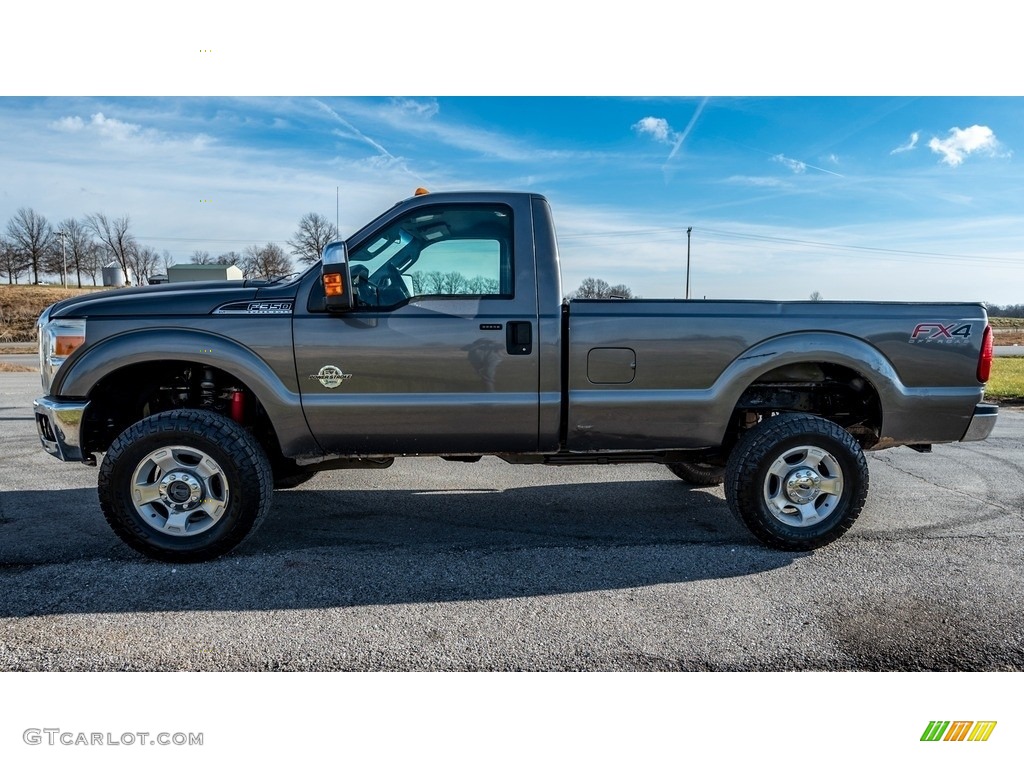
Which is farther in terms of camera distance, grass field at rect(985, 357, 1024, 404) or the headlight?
grass field at rect(985, 357, 1024, 404)

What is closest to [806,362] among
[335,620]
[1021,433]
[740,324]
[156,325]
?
[740,324]

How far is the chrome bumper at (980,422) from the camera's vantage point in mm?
4125

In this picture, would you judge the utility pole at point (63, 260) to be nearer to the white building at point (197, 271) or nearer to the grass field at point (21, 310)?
the grass field at point (21, 310)

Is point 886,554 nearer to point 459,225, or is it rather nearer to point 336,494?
point 459,225

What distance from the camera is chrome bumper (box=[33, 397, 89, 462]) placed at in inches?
151

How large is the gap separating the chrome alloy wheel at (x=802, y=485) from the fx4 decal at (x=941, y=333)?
2.94 feet

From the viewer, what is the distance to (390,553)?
399cm

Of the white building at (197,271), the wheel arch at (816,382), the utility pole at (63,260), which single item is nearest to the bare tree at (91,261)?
the utility pole at (63,260)

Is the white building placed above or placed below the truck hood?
above

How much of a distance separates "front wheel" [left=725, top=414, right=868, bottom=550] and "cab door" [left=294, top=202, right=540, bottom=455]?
1.30 meters

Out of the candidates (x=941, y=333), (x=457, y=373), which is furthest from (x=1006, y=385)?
(x=457, y=373)

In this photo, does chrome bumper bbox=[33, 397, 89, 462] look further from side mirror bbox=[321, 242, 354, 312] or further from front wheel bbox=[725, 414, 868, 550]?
front wheel bbox=[725, 414, 868, 550]

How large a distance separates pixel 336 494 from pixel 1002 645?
14.0ft

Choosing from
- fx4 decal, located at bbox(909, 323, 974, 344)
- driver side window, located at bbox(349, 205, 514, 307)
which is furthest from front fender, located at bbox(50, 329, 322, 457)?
fx4 decal, located at bbox(909, 323, 974, 344)
